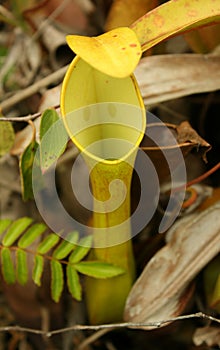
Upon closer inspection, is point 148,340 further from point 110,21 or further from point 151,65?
point 110,21

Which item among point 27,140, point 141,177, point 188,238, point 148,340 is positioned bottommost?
point 148,340

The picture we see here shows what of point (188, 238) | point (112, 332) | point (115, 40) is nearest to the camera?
point (115, 40)

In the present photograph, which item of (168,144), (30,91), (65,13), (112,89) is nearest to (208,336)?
(168,144)

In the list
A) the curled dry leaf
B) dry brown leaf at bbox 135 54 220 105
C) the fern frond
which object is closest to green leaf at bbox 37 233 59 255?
the fern frond

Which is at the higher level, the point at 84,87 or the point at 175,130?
the point at 84,87

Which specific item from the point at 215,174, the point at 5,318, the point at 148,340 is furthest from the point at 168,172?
the point at 5,318
